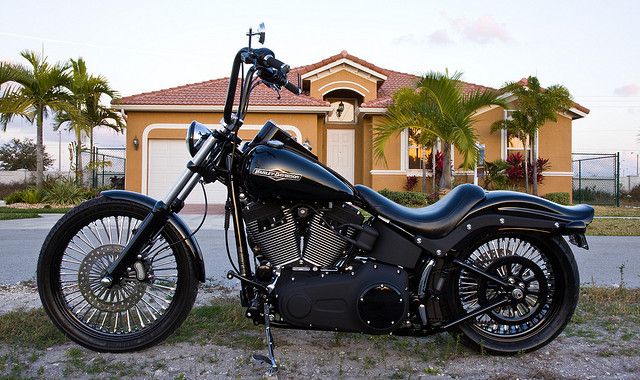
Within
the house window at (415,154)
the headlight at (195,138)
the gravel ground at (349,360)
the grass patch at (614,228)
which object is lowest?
the gravel ground at (349,360)

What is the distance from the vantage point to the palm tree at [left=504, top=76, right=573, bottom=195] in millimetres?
17547

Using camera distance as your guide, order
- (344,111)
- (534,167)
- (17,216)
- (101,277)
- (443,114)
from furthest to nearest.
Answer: (344,111), (534,167), (443,114), (17,216), (101,277)

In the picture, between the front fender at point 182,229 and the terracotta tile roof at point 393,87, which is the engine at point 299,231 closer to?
the front fender at point 182,229

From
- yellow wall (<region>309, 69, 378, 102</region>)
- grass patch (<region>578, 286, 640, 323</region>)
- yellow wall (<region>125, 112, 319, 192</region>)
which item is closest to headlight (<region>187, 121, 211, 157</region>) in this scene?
grass patch (<region>578, 286, 640, 323</region>)

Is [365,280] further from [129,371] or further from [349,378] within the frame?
[129,371]

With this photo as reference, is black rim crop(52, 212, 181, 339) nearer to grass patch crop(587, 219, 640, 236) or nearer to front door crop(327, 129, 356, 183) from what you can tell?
grass patch crop(587, 219, 640, 236)

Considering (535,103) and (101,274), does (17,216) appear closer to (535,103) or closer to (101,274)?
(101,274)

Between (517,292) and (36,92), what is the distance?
750 inches

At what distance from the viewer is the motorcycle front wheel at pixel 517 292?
10.3 ft

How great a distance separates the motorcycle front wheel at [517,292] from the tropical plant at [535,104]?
15729 mm

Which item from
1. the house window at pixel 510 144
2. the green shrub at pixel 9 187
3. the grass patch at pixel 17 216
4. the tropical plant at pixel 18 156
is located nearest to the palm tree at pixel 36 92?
the grass patch at pixel 17 216

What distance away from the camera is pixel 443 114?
15039 millimetres

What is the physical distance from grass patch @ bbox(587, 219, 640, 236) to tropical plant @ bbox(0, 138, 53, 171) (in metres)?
41.5

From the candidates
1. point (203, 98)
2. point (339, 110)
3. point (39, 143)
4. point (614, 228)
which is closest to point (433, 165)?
point (339, 110)
